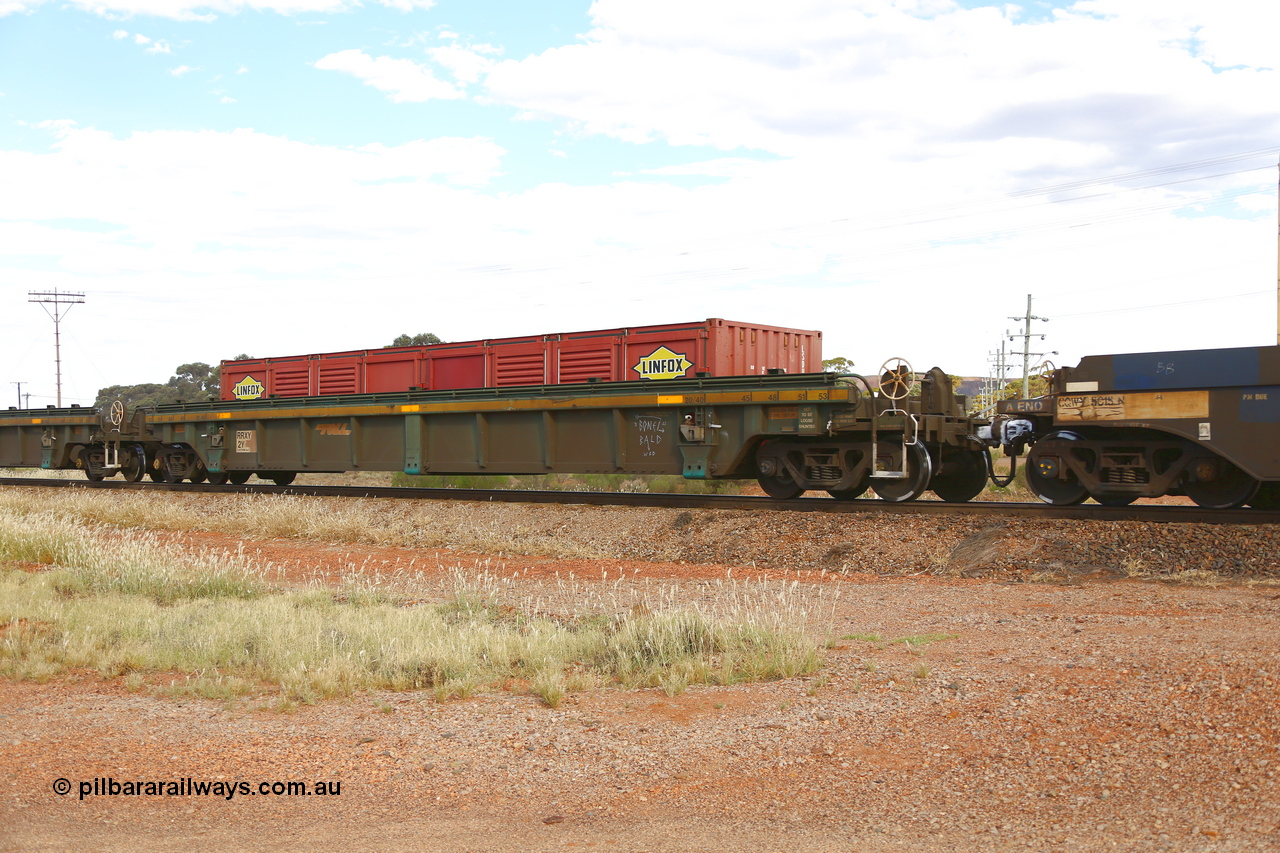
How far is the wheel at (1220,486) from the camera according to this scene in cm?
1168

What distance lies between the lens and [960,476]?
600 inches

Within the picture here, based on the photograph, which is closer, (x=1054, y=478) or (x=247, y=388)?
(x=1054, y=478)

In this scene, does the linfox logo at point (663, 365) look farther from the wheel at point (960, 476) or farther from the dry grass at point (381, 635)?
the dry grass at point (381, 635)

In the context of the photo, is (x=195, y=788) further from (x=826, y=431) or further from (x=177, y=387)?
(x=177, y=387)

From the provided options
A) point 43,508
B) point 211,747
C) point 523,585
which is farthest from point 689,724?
point 43,508

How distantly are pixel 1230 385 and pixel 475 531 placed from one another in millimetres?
10567

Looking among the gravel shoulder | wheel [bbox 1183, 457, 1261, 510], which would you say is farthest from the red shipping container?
the gravel shoulder

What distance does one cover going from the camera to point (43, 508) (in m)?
19.7

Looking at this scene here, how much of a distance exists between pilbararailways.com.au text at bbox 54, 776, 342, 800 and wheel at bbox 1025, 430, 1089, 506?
10563 mm

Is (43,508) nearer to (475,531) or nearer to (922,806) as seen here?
(475,531)

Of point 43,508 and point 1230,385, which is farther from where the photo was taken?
point 43,508

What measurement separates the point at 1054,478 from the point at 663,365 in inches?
255

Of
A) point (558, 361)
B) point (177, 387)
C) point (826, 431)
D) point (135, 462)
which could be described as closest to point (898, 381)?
point (826, 431)

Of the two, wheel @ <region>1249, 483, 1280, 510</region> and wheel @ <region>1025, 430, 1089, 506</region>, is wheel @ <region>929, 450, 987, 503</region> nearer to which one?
wheel @ <region>1025, 430, 1089, 506</region>
